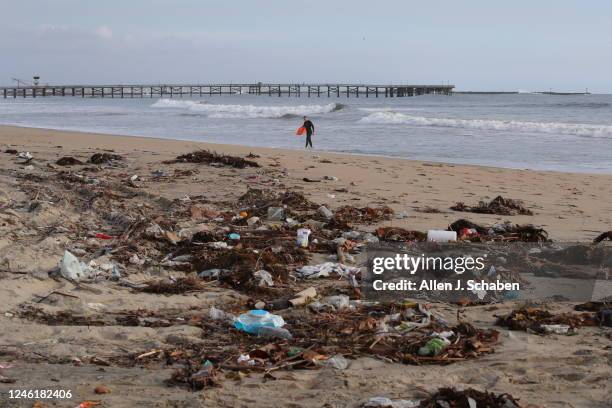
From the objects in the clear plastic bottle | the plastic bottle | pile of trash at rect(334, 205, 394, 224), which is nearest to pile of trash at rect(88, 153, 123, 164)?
pile of trash at rect(334, 205, 394, 224)

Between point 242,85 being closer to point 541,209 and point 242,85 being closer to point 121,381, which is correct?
point 541,209

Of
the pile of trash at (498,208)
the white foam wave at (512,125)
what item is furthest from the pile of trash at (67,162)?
the white foam wave at (512,125)

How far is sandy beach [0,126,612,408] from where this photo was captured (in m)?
3.50

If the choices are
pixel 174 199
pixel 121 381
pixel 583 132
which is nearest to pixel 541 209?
pixel 174 199

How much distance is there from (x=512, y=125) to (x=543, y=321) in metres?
27.6

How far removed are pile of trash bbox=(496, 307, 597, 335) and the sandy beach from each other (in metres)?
0.10

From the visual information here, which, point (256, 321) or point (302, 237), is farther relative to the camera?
point (302, 237)

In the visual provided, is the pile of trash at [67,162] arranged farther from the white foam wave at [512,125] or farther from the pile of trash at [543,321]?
the white foam wave at [512,125]

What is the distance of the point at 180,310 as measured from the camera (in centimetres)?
493

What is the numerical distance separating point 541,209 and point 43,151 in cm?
1149

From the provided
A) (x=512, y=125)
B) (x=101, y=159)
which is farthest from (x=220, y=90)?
(x=101, y=159)

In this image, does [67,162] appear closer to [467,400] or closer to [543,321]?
[543,321]

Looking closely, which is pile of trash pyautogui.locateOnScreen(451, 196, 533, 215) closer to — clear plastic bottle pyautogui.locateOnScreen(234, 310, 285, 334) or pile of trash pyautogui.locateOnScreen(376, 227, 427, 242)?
pile of trash pyautogui.locateOnScreen(376, 227, 427, 242)

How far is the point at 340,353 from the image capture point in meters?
4.05
